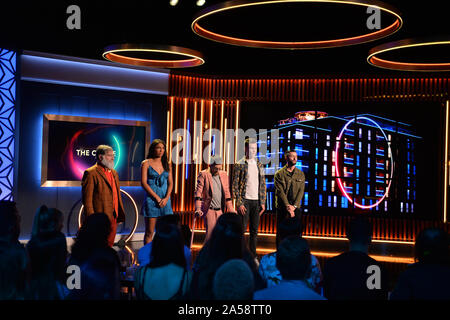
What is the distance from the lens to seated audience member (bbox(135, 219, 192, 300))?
2568mm

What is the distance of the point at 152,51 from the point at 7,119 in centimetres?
253

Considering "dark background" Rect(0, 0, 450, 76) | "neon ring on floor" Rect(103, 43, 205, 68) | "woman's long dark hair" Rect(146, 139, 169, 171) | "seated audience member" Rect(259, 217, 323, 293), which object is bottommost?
"seated audience member" Rect(259, 217, 323, 293)

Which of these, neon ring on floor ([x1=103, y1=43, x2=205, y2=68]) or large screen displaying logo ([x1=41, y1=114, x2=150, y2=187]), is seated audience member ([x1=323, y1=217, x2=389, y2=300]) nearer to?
neon ring on floor ([x1=103, y1=43, x2=205, y2=68])

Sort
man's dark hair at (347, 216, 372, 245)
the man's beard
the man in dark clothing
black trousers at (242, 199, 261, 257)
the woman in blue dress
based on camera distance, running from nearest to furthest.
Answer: man's dark hair at (347, 216, 372, 245)
the man's beard
the woman in blue dress
black trousers at (242, 199, 261, 257)
the man in dark clothing

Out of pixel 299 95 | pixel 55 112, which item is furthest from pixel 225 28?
pixel 55 112

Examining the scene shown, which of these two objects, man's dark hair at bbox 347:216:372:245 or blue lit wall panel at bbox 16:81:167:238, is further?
blue lit wall panel at bbox 16:81:167:238

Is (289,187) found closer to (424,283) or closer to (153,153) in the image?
(153,153)

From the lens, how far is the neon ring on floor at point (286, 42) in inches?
208

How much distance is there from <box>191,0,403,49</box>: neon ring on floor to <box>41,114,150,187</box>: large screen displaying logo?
289cm

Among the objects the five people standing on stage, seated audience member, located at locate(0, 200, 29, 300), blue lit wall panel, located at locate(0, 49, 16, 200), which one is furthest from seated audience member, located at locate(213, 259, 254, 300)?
blue lit wall panel, located at locate(0, 49, 16, 200)

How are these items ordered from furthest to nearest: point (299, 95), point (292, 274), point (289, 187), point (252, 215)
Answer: point (299, 95) < point (289, 187) < point (252, 215) < point (292, 274)

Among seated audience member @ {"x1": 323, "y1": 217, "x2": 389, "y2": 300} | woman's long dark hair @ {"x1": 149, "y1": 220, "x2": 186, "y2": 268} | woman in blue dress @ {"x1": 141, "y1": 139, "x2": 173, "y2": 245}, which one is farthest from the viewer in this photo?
woman in blue dress @ {"x1": 141, "y1": 139, "x2": 173, "y2": 245}

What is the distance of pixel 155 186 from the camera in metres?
6.28
